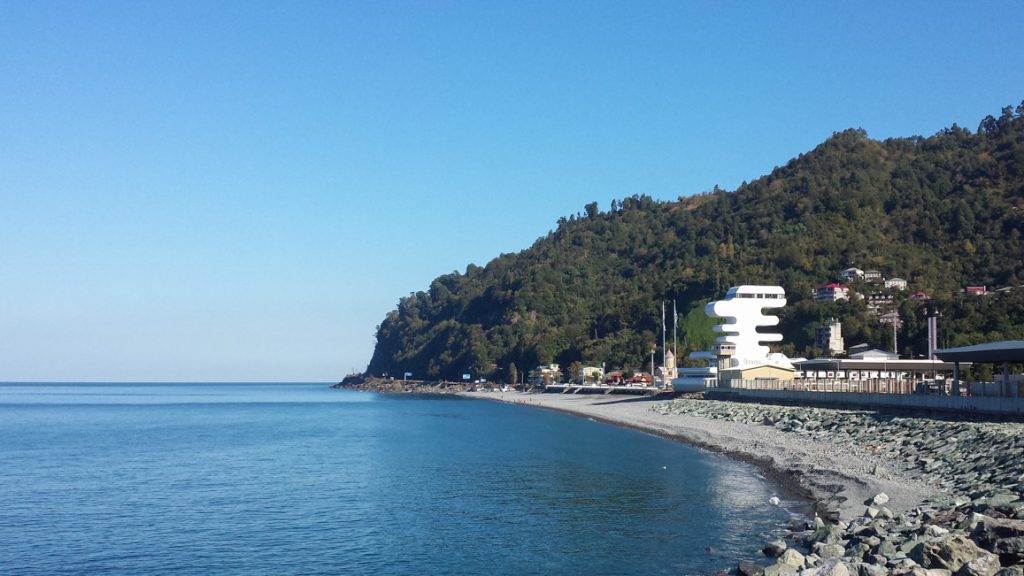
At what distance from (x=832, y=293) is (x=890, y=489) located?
91835 millimetres

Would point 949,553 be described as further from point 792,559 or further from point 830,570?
point 792,559

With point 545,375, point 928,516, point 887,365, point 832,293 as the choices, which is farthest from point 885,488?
point 545,375

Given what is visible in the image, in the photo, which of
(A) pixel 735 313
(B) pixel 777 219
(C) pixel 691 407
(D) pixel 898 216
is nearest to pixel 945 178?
(D) pixel 898 216

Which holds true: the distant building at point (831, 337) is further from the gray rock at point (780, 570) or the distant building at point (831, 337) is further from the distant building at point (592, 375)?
the gray rock at point (780, 570)

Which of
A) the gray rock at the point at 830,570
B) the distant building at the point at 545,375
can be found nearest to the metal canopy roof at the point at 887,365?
the gray rock at the point at 830,570

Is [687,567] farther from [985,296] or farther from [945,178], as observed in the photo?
[945,178]

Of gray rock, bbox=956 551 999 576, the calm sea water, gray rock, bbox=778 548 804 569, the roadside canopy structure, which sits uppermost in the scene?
the roadside canopy structure

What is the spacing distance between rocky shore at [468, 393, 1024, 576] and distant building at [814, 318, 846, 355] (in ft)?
170

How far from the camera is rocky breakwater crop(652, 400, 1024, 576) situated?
16.7m

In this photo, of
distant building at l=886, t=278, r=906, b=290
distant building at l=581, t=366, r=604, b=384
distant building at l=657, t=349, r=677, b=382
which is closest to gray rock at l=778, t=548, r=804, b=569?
distant building at l=657, t=349, r=677, b=382

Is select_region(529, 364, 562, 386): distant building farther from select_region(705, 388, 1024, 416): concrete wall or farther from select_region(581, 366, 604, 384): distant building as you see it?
select_region(705, 388, 1024, 416): concrete wall

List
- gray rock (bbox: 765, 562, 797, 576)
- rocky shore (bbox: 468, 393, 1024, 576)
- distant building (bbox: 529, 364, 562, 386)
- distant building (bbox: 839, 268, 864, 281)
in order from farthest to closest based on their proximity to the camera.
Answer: distant building (bbox: 529, 364, 562, 386) < distant building (bbox: 839, 268, 864, 281) < gray rock (bbox: 765, 562, 797, 576) < rocky shore (bbox: 468, 393, 1024, 576)

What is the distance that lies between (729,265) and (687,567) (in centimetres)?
12023

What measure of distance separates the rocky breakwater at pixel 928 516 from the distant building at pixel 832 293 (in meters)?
77.1
